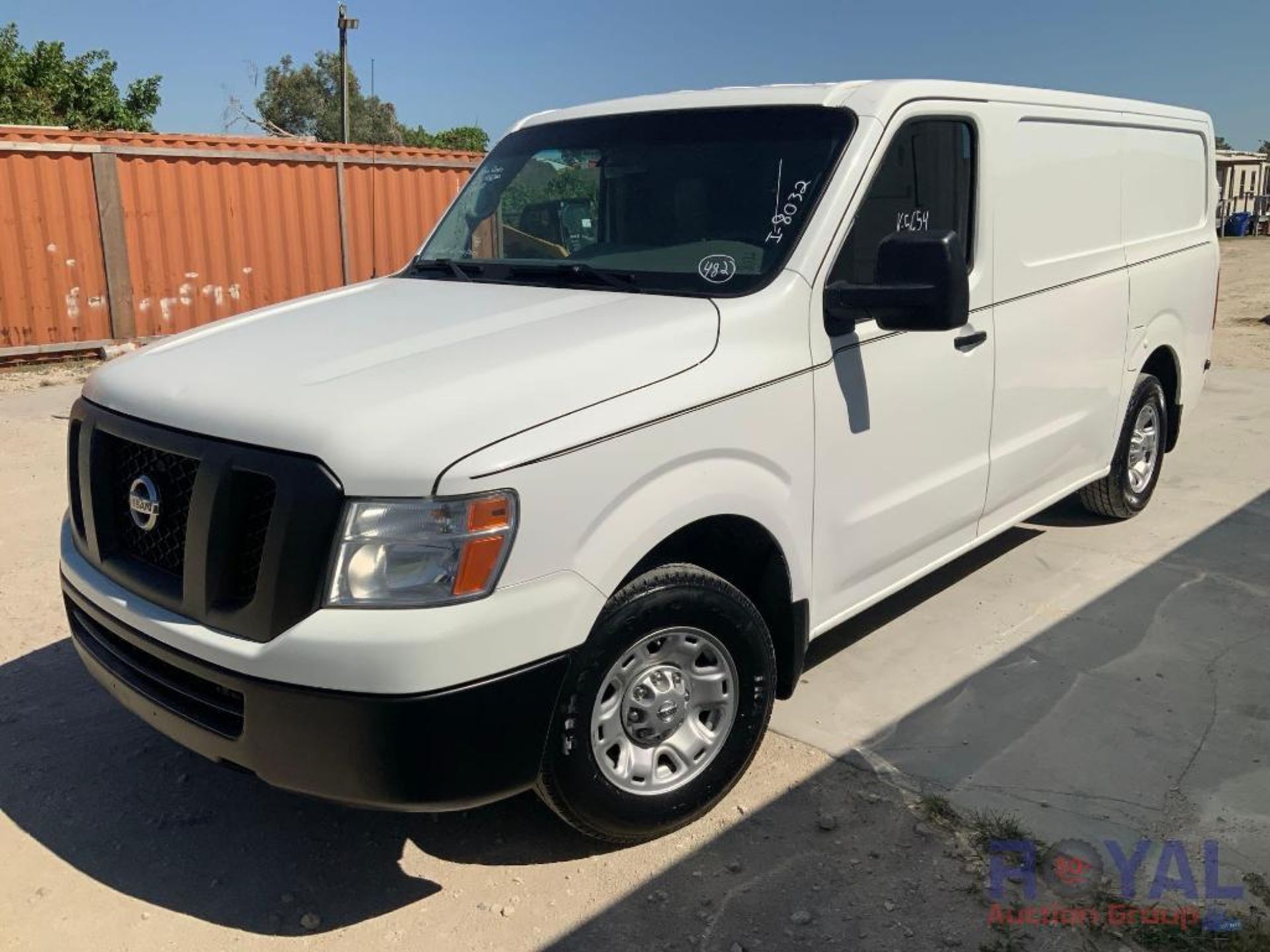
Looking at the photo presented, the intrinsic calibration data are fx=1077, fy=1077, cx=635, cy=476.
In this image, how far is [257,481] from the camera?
2500 mm

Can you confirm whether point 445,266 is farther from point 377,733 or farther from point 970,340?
point 377,733

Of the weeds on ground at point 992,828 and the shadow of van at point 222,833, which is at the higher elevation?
the weeds on ground at point 992,828

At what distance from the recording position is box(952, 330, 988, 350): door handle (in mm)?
3814

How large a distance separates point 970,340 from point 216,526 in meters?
2.64

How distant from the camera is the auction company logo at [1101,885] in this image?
271cm

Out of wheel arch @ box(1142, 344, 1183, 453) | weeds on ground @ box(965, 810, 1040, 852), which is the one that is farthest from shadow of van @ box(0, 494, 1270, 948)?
wheel arch @ box(1142, 344, 1183, 453)

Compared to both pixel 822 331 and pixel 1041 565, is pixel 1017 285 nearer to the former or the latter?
pixel 822 331

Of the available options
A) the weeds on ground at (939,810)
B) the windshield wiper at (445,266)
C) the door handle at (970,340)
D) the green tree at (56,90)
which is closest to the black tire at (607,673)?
the weeds on ground at (939,810)

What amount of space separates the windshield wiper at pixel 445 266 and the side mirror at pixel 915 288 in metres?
1.36

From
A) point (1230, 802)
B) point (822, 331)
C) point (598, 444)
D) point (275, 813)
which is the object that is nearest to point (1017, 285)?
point (822, 331)

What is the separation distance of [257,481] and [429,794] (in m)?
0.83

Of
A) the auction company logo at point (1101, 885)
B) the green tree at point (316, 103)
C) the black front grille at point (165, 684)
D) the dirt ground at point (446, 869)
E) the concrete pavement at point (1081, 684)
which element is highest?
the green tree at point (316, 103)

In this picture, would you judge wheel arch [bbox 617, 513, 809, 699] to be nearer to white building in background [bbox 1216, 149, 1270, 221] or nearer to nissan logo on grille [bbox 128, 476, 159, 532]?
nissan logo on grille [bbox 128, 476, 159, 532]

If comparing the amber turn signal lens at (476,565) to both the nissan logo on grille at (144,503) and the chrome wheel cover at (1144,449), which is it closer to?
the nissan logo on grille at (144,503)
